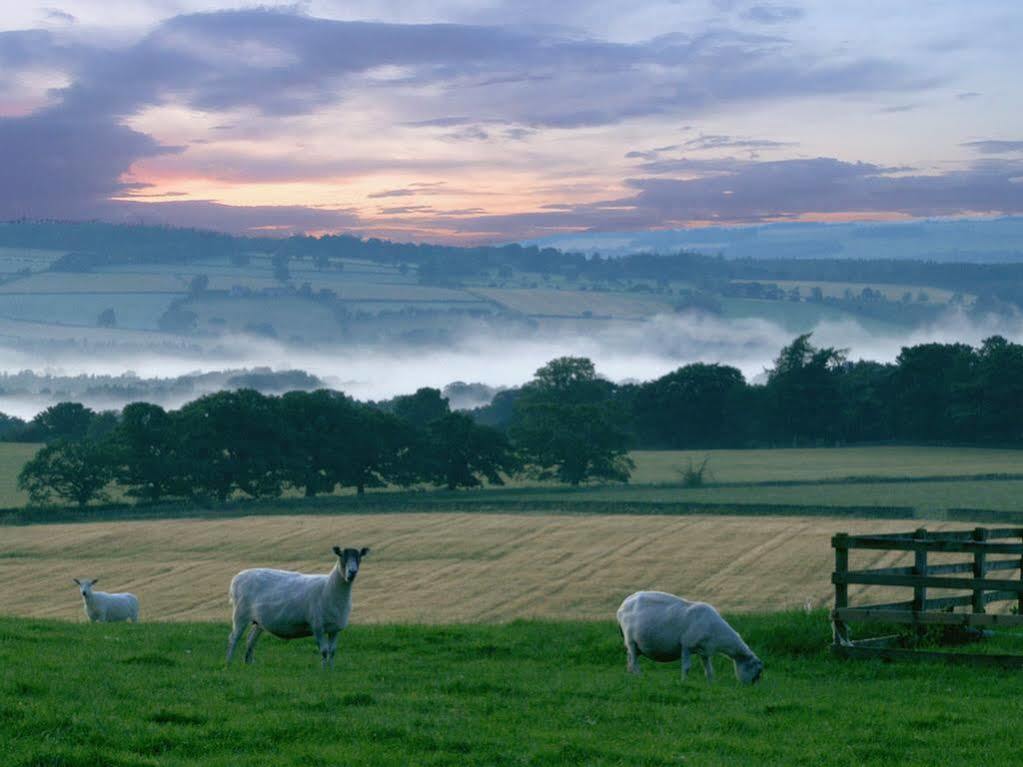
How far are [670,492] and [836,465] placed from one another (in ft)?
70.6

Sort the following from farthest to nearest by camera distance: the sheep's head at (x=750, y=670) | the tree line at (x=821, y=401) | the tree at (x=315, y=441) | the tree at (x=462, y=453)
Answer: the tree line at (x=821, y=401) → the tree at (x=462, y=453) → the tree at (x=315, y=441) → the sheep's head at (x=750, y=670)

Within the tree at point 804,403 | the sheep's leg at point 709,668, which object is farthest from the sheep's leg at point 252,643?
the tree at point 804,403

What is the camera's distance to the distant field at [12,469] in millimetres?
80875

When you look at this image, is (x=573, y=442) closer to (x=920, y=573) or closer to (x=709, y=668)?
(x=920, y=573)

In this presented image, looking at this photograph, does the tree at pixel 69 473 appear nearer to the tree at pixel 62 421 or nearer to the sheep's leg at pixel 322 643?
the tree at pixel 62 421

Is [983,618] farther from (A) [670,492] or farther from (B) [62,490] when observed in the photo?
(B) [62,490]

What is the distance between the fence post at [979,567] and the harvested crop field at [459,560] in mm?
16710

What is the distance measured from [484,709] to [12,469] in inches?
3702

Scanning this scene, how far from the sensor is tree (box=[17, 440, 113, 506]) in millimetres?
80562

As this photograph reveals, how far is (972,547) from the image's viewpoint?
18.3 m

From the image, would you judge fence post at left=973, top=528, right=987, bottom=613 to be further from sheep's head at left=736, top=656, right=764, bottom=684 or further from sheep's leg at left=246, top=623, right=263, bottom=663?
sheep's leg at left=246, top=623, right=263, bottom=663

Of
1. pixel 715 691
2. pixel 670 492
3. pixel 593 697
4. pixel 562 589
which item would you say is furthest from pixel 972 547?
pixel 670 492

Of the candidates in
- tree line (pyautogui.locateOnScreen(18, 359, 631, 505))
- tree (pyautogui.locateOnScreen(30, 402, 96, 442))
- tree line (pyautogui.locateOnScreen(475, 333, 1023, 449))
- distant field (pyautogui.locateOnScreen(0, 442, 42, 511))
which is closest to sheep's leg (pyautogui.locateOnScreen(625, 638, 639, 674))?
distant field (pyautogui.locateOnScreen(0, 442, 42, 511))

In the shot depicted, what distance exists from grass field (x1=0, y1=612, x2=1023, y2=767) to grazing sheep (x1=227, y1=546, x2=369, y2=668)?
0.46 meters
